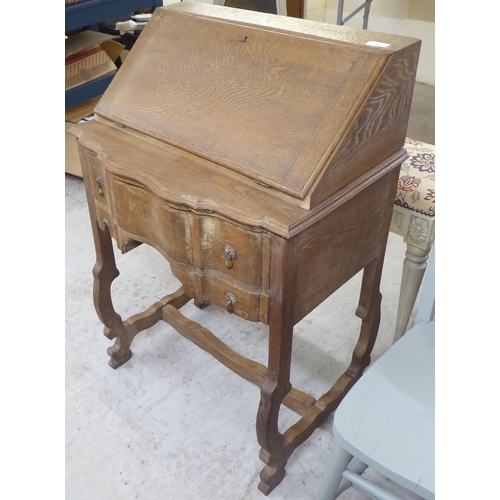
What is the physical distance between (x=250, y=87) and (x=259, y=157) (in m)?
0.20

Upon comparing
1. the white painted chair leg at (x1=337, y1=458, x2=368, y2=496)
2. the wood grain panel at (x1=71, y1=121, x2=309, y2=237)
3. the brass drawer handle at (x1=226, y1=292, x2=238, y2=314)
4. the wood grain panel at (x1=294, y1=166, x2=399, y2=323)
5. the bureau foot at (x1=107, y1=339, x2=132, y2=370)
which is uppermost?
the wood grain panel at (x1=71, y1=121, x2=309, y2=237)

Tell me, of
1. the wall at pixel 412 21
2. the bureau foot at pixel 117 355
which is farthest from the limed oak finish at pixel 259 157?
the wall at pixel 412 21

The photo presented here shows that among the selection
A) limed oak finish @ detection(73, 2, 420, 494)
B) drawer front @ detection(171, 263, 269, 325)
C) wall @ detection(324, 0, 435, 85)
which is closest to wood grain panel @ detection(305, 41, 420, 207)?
limed oak finish @ detection(73, 2, 420, 494)

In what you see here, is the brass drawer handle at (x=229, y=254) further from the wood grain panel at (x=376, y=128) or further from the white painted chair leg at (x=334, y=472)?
the white painted chair leg at (x=334, y=472)

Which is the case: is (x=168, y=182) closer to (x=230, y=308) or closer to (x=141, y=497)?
(x=230, y=308)

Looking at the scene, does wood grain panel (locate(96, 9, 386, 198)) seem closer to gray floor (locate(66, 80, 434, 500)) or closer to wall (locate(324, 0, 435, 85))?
gray floor (locate(66, 80, 434, 500))

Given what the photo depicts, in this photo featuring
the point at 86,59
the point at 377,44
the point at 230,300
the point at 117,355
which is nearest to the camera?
the point at 377,44

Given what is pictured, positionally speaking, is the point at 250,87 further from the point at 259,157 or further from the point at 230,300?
the point at 230,300

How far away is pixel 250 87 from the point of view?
1334 millimetres

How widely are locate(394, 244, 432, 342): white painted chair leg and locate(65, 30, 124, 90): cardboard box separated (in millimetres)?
2117

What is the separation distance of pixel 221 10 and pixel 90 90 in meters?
1.78

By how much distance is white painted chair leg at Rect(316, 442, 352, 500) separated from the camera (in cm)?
130

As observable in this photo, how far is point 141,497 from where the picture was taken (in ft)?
5.24

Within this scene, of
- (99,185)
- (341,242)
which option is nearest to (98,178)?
(99,185)
